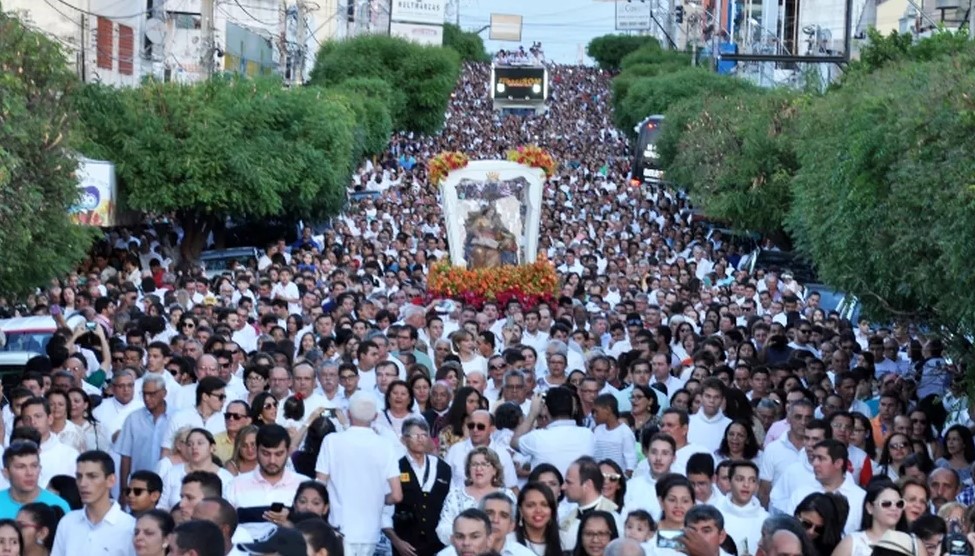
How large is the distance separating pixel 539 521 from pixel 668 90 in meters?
62.1

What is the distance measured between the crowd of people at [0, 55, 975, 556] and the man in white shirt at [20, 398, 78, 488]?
0.06ft

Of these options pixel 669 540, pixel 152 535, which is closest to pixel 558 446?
pixel 669 540

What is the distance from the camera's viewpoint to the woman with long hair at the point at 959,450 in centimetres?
1256

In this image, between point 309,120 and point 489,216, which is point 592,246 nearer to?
point 309,120

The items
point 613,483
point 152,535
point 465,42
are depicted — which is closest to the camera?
point 152,535

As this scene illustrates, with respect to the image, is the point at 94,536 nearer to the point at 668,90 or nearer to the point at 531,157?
the point at 531,157

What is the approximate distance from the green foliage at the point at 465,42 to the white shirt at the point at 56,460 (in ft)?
404

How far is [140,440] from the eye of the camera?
12.3 meters

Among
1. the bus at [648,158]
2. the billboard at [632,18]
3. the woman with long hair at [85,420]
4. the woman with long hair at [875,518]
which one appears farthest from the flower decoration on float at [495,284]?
the billboard at [632,18]

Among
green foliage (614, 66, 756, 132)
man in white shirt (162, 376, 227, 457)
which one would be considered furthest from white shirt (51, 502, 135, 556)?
green foliage (614, 66, 756, 132)

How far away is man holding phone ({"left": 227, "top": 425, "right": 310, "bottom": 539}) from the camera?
957cm

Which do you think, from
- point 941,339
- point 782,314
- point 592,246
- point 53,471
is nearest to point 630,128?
point 592,246

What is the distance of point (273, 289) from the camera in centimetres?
2464

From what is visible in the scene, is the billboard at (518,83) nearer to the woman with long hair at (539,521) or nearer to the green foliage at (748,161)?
the green foliage at (748,161)
